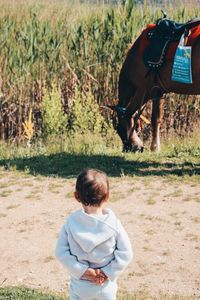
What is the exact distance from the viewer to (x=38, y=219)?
6.96 metres

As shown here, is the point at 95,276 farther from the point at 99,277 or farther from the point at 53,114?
the point at 53,114

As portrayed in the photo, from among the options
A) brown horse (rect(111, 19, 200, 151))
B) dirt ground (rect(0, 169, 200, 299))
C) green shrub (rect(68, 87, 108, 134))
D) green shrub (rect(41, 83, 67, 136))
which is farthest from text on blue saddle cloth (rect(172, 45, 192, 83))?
green shrub (rect(41, 83, 67, 136))

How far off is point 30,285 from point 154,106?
16.1 ft

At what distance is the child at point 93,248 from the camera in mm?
3656

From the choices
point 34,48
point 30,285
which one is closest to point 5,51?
point 34,48

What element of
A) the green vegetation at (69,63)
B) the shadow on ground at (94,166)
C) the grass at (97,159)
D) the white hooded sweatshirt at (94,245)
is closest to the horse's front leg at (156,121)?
the grass at (97,159)

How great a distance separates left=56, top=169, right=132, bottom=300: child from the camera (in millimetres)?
3656

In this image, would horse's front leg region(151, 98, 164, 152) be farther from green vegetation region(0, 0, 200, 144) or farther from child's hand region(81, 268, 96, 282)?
child's hand region(81, 268, 96, 282)

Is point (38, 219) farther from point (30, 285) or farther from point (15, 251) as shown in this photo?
point (30, 285)

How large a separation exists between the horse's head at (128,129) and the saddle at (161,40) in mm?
1001

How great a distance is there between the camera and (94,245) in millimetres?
3668

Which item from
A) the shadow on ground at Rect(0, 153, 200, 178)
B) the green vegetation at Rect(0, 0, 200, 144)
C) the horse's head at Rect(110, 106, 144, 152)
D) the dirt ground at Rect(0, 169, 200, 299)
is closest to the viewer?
the dirt ground at Rect(0, 169, 200, 299)

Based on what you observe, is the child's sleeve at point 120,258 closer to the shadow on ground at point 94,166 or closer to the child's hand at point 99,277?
the child's hand at point 99,277

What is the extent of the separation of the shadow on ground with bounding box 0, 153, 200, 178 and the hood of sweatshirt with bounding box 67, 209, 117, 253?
477 centimetres
